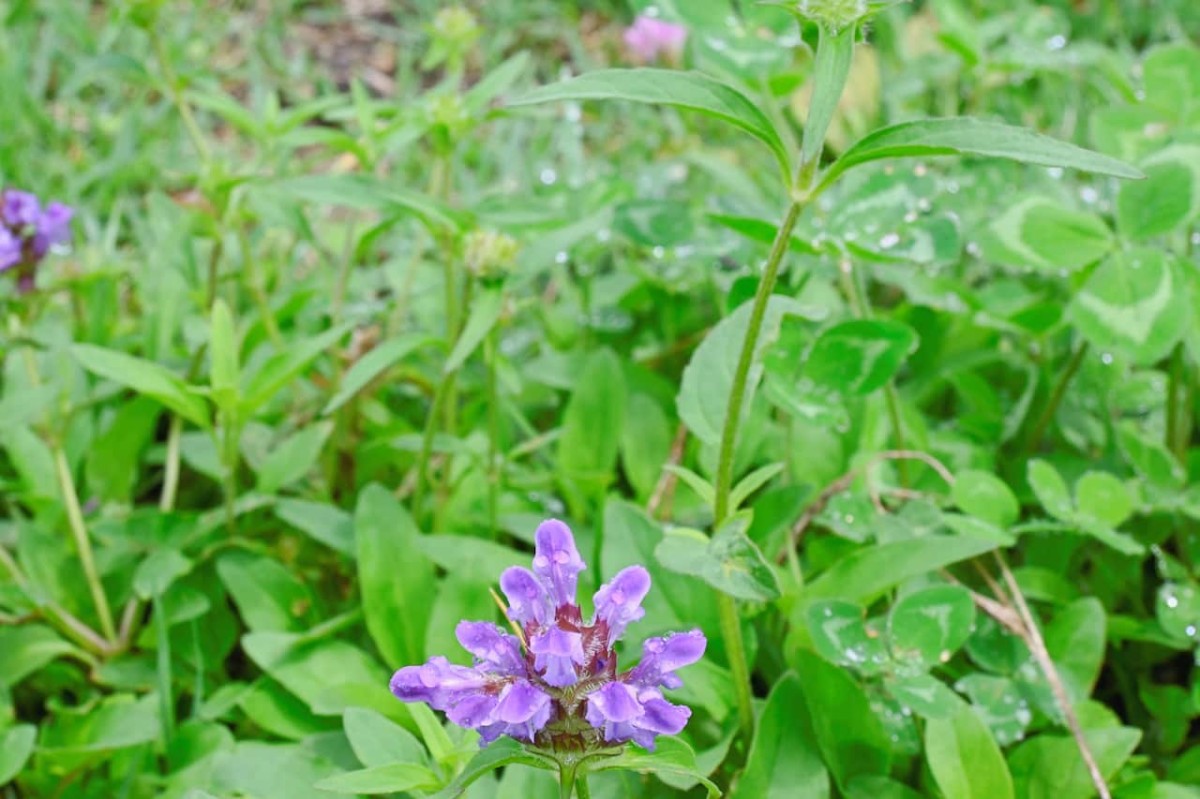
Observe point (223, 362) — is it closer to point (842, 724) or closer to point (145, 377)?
point (145, 377)

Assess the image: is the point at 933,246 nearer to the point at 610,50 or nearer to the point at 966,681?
the point at 966,681

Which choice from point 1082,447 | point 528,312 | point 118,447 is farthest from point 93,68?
point 1082,447

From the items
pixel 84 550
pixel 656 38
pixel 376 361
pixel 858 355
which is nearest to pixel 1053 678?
pixel 858 355

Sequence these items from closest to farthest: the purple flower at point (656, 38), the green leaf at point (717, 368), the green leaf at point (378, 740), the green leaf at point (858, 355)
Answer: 1. the green leaf at point (378, 740)
2. the green leaf at point (717, 368)
3. the green leaf at point (858, 355)
4. the purple flower at point (656, 38)

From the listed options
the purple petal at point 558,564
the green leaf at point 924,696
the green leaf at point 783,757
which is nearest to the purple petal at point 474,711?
the purple petal at point 558,564

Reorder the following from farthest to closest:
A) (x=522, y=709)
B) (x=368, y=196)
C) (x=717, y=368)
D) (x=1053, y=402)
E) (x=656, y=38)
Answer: (x=656, y=38)
(x=1053, y=402)
(x=368, y=196)
(x=717, y=368)
(x=522, y=709)

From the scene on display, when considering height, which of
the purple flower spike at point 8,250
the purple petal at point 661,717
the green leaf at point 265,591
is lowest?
the green leaf at point 265,591

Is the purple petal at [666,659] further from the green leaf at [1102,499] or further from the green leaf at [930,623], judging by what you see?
the green leaf at [1102,499]
